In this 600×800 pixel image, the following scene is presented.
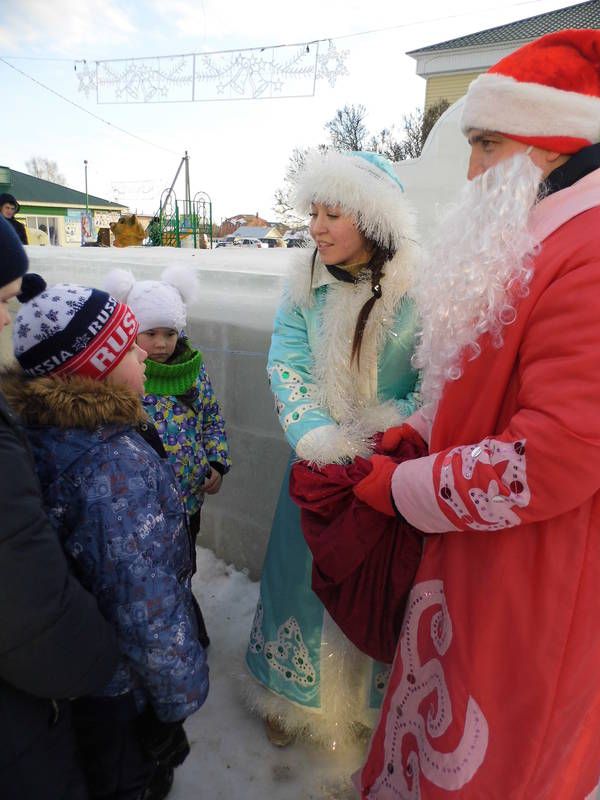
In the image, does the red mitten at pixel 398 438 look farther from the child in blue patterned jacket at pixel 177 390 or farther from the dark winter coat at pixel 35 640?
the child in blue patterned jacket at pixel 177 390

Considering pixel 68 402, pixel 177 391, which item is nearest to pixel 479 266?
pixel 68 402

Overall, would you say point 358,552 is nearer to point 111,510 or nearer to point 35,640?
point 111,510

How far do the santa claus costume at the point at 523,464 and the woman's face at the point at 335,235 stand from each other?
1.56ft

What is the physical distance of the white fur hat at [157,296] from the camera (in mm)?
2080

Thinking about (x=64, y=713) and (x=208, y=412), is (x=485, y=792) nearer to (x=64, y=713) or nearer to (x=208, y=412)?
(x=64, y=713)

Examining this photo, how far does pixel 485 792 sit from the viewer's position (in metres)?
1.10

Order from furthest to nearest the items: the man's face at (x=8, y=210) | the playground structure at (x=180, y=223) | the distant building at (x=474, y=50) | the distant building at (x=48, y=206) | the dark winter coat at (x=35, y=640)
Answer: the distant building at (x=48, y=206), the distant building at (x=474, y=50), the playground structure at (x=180, y=223), the man's face at (x=8, y=210), the dark winter coat at (x=35, y=640)

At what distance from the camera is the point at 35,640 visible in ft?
2.95

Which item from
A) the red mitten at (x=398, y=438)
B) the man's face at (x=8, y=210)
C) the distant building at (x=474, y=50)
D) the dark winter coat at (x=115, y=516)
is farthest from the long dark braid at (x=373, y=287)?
the distant building at (x=474, y=50)

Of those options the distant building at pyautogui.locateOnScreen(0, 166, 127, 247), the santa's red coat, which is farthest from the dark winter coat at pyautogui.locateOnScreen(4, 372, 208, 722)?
the distant building at pyautogui.locateOnScreen(0, 166, 127, 247)

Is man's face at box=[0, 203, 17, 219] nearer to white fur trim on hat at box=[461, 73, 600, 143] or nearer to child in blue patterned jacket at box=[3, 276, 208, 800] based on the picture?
child in blue patterned jacket at box=[3, 276, 208, 800]

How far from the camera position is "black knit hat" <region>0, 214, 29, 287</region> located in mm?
957

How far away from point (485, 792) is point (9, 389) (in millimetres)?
1269

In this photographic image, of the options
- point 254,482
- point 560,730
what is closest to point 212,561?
point 254,482
